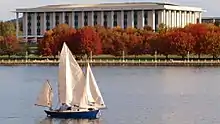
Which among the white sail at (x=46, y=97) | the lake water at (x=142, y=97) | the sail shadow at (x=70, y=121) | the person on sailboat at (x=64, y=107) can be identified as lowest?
the sail shadow at (x=70, y=121)

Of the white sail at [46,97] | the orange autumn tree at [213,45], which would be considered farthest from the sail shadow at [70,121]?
the orange autumn tree at [213,45]

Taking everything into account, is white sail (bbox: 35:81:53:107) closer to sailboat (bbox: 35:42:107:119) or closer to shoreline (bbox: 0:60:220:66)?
sailboat (bbox: 35:42:107:119)

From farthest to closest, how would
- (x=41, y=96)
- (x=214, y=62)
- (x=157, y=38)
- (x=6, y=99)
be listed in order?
(x=157, y=38) < (x=214, y=62) < (x=6, y=99) < (x=41, y=96)

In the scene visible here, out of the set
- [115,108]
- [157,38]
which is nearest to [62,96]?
[115,108]

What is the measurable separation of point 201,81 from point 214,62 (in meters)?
40.2

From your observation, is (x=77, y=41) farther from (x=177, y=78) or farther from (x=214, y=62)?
(x=177, y=78)

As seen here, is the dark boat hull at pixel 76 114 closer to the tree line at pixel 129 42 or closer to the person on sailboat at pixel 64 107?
the person on sailboat at pixel 64 107

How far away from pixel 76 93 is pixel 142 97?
1812 cm

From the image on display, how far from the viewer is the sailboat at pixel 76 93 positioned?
172ft

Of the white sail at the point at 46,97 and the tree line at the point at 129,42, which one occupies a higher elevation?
the tree line at the point at 129,42

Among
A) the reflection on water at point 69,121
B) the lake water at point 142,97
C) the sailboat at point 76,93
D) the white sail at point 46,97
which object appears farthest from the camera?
the white sail at point 46,97

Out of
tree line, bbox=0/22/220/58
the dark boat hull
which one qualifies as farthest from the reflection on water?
tree line, bbox=0/22/220/58

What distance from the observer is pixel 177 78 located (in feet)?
323

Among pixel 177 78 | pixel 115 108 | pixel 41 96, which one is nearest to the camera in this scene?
pixel 41 96
